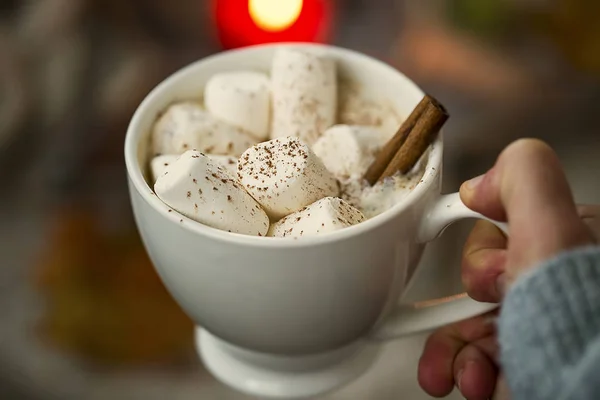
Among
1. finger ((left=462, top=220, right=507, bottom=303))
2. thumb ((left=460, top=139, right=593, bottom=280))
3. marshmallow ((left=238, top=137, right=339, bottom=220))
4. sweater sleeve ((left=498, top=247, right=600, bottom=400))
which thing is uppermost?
thumb ((left=460, top=139, right=593, bottom=280))

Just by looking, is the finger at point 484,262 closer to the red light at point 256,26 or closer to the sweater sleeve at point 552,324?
the sweater sleeve at point 552,324

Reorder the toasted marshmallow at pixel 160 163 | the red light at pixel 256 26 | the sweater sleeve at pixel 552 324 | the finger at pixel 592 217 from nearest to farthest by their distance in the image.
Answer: the sweater sleeve at pixel 552 324 → the finger at pixel 592 217 → the toasted marshmallow at pixel 160 163 → the red light at pixel 256 26

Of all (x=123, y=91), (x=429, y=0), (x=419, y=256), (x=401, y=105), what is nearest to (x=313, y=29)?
(x=429, y=0)

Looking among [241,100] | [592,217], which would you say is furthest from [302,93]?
[592,217]

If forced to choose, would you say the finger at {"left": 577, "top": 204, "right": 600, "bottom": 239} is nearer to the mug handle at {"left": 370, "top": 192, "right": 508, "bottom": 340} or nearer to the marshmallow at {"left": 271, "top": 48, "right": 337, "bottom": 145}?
the mug handle at {"left": 370, "top": 192, "right": 508, "bottom": 340}

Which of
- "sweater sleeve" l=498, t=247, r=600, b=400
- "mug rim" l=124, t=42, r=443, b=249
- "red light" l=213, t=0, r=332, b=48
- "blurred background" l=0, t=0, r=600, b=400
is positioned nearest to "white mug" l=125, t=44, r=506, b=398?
"mug rim" l=124, t=42, r=443, b=249

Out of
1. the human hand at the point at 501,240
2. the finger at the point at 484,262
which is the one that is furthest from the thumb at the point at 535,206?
the finger at the point at 484,262

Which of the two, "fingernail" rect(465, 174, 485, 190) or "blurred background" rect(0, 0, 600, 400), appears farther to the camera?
"blurred background" rect(0, 0, 600, 400)
